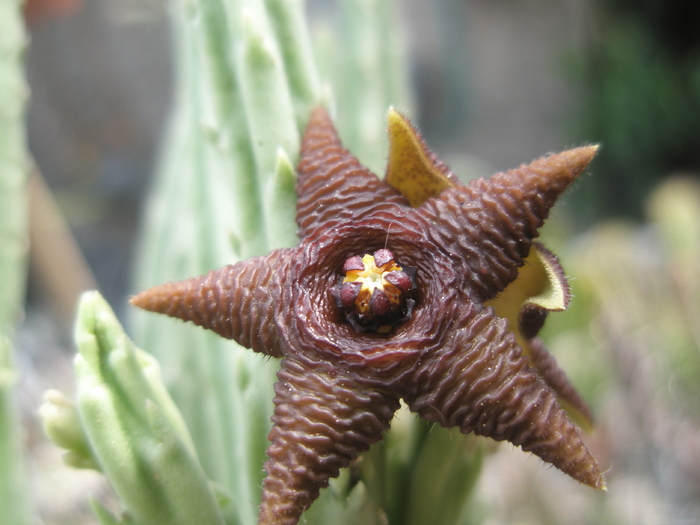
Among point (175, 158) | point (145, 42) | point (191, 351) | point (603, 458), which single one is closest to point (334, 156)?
point (191, 351)

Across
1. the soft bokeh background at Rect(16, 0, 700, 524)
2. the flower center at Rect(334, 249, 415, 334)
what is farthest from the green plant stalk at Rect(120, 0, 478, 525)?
the soft bokeh background at Rect(16, 0, 700, 524)

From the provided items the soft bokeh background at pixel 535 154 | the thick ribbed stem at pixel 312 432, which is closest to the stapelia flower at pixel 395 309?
the thick ribbed stem at pixel 312 432

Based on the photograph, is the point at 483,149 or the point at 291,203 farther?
the point at 483,149

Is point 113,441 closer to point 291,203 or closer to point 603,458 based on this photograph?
point 291,203

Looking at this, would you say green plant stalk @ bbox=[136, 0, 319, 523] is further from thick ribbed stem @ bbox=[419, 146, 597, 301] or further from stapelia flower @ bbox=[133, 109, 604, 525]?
thick ribbed stem @ bbox=[419, 146, 597, 301]

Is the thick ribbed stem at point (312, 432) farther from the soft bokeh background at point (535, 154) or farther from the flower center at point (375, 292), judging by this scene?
the soft bokeh background at point (535, 154)
